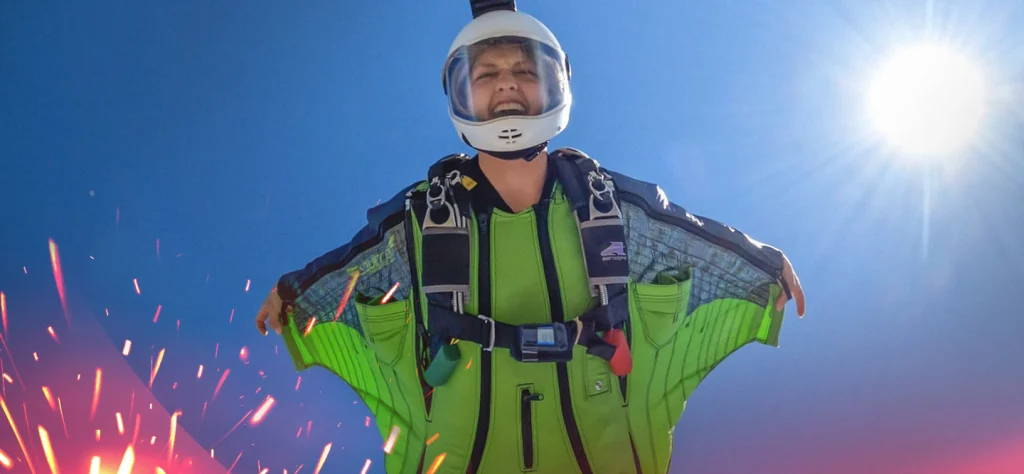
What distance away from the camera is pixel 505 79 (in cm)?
215

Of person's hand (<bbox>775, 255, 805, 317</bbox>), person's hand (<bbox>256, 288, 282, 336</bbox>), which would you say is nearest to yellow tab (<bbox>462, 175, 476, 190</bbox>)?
person's hand (<bbox>256, 288, 282, 336</bbox>)

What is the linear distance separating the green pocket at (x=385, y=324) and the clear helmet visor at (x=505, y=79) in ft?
2.67

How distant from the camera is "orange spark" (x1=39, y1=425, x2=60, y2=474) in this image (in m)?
3.20

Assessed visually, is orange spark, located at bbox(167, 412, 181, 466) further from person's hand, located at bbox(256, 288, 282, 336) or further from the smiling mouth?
the smiling mouth

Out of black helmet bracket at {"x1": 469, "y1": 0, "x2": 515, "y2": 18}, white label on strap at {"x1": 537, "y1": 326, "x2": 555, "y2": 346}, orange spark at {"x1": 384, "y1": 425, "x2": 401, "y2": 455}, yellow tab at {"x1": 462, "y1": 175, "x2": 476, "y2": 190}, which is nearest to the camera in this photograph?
white label on strap at {"x1": 537, "y1": 326, "x2": 555, "y2": 346}

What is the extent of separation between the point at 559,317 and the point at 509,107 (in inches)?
30.5

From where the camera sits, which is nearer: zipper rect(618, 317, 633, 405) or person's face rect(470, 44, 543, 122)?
person's face rect(470, 44, 543, 122)

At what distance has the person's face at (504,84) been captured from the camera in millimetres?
2117

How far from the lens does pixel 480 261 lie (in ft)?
7.11

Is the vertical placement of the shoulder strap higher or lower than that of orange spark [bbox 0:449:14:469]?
higher

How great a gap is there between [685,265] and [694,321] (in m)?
0.28

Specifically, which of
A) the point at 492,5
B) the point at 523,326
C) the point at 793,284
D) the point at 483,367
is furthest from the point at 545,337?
the point at 492,5

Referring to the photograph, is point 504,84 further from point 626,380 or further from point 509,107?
point 626,380

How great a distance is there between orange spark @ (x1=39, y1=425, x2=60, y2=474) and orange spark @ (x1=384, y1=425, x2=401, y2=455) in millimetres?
2067
